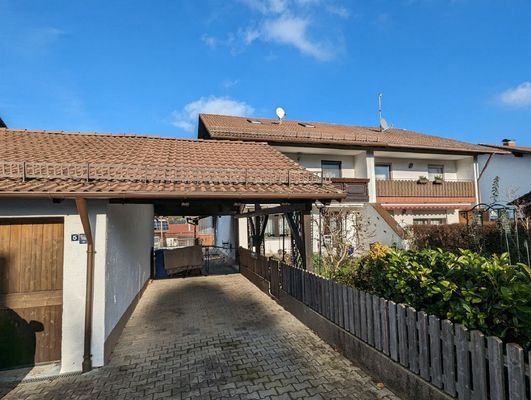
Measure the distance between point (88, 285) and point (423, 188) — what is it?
58.0 feet

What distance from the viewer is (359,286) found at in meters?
6.26

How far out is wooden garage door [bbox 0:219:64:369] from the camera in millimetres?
4785

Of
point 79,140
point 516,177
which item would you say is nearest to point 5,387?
point 79,140

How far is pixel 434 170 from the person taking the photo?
781 inches

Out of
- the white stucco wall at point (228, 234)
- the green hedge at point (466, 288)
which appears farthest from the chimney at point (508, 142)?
the green hedge at point (466, 288)

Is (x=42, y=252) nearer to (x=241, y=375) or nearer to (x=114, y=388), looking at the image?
(x=114, y=388)

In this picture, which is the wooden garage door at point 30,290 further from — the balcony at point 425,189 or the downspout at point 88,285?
the balcony at point 425,189

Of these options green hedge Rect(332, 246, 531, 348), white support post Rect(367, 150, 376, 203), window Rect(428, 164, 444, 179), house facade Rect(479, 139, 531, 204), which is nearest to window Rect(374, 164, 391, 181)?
white support post Rect(367, 150, 376, 203)

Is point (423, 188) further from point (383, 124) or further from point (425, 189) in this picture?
point (383, 124)

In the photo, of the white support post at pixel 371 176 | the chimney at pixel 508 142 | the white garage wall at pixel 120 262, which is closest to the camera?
the white garage wall at pixel 120 262

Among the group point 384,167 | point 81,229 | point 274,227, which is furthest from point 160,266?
point 384,167

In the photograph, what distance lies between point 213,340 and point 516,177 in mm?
23871

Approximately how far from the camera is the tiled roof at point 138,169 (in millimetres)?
5125

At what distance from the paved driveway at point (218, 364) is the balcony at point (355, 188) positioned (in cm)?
1008
